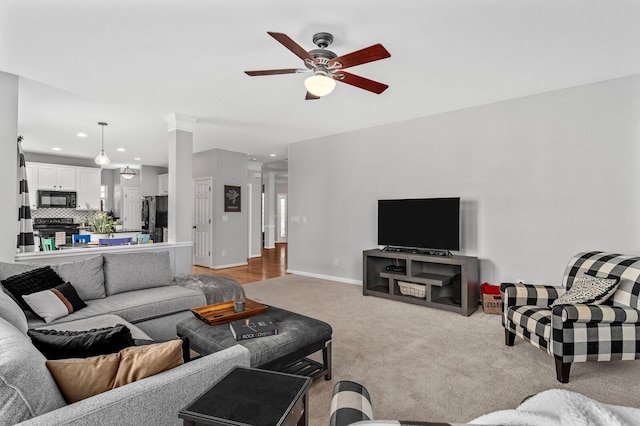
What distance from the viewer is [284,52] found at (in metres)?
2.90

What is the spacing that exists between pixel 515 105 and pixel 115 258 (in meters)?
4.82

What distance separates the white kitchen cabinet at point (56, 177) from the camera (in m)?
7.43

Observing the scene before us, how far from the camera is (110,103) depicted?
14.0 ft

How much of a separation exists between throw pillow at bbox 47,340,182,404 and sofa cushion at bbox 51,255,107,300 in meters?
2.08

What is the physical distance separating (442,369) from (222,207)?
5706mm

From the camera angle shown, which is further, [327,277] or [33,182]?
[33,182]

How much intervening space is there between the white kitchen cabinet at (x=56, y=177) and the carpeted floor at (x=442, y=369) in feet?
23.0

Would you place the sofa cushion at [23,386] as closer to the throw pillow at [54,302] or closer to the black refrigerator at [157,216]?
the throw pillow at [54,302]

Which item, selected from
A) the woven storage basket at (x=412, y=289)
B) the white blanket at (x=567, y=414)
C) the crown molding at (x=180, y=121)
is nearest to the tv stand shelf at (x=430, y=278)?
the woven storage basket at (x=412, y=289)

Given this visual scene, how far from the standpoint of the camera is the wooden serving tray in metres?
2.46

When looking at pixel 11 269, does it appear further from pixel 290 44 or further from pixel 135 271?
pixel 290 44

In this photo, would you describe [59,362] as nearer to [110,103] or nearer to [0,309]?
[0,309]

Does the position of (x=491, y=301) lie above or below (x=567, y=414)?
below

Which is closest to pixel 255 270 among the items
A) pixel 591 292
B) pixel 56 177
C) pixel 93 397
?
pixel 56 177
